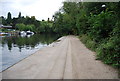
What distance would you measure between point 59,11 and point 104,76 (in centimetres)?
4186

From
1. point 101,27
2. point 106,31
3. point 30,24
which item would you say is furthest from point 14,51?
point 30,24

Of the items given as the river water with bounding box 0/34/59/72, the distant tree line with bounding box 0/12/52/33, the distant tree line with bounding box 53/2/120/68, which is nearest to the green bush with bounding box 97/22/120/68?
the distant tree line with bounding box 53/2/120/68

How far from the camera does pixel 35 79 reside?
488 centimetres

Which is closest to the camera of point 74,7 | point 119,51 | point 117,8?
point 119,51

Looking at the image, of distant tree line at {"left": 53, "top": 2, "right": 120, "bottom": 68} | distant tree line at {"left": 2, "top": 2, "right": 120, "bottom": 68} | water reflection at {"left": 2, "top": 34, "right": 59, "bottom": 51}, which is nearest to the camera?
A: distant tree line at {"left": 53, "top": 2, "right": 120, "bottom": 68}

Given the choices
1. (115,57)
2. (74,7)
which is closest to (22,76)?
(115,57)

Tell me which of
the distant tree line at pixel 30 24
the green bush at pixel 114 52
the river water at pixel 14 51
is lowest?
the river water at pixel 14 51

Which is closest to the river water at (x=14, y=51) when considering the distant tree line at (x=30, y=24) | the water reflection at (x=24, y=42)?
the water reflection at (x=24, y=42)

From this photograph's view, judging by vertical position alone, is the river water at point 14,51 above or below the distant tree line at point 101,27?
below

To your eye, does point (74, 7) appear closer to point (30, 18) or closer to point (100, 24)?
point (100, 24)

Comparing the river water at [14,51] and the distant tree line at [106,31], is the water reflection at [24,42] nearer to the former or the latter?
the river water at [14,51]

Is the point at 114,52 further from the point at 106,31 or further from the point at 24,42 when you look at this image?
the point at 24,42

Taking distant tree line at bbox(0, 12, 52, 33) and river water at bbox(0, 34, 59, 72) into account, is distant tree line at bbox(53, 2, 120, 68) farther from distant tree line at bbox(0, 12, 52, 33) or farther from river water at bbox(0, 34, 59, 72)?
distant tree line at bbox(0, 12, 52, 33)

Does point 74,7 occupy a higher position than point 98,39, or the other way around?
point 74,7
